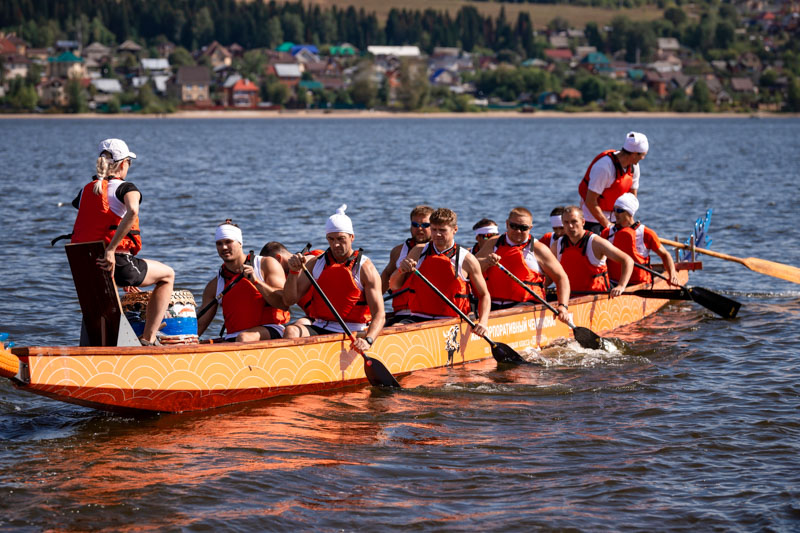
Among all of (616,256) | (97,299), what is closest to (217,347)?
(97,299)

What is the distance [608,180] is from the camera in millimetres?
14516

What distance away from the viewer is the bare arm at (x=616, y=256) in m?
13.7

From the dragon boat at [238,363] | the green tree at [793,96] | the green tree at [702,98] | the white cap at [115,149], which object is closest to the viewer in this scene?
the dragon boat at [238,363]

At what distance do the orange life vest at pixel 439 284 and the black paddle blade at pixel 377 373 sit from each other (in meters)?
1.26

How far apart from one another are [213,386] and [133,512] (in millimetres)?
2256

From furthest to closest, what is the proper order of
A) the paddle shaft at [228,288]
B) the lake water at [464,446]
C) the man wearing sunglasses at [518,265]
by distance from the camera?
the man wearing sunglasses at [518,265], the paddle shaft at [228,288], the lake water at [464,446]

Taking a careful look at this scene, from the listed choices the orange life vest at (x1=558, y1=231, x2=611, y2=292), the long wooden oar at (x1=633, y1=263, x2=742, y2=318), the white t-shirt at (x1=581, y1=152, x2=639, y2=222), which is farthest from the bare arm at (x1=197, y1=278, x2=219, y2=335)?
the long wooden oar at (x1=633, y1=263, x2=742, y2=318)

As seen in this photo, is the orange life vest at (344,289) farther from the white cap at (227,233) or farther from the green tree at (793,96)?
the green tree at (793,96)

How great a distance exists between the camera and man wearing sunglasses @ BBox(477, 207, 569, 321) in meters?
12.6

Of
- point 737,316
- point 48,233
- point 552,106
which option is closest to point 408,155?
point 48,233

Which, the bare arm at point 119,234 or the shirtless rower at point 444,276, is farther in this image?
the shirtless rower at point 444,276

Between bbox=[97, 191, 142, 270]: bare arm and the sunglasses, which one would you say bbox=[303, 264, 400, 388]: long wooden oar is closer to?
bbox=[97, 191, 142, 270]: bare arm

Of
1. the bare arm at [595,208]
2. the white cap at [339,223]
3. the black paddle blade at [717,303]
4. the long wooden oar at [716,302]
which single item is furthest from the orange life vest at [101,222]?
the black paddle blade at [717,303]

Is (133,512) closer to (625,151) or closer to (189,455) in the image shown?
(189,455)
